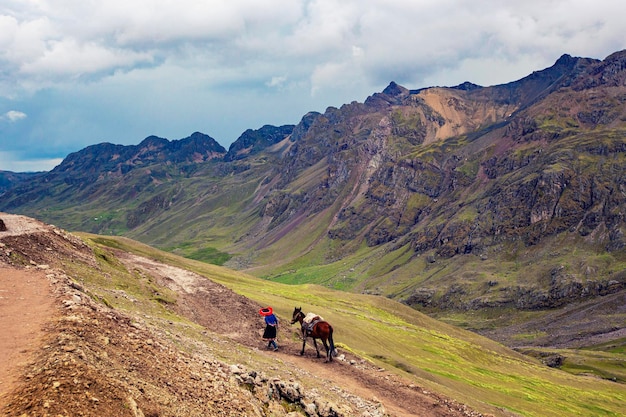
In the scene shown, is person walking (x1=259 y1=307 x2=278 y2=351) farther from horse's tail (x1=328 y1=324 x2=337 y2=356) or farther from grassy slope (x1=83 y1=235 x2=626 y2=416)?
grassy slope (x1=83 y1=235 x2=626 y2=416)

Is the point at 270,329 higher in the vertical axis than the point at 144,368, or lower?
lower

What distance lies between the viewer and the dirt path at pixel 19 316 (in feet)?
61.4

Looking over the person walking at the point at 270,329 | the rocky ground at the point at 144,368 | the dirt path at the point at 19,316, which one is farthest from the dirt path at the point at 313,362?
the dirt path at the point at 19,316

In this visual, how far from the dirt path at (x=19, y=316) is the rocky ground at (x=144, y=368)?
58 millimetres

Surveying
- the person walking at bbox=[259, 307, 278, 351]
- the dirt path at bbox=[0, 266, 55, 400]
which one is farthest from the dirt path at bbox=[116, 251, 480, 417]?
the dirt path at bbox=[0, 266, 55, 400]

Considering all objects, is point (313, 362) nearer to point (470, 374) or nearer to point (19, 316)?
point (19, 316)

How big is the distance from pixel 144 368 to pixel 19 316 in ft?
26.9

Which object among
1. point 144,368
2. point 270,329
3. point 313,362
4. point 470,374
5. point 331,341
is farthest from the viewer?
point 470,374

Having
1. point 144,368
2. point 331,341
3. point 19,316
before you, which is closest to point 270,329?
point 331,341

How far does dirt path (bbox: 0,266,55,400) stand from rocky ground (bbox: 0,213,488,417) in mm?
58

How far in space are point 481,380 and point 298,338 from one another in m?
36.4

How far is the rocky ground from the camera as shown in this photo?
17.3 meters

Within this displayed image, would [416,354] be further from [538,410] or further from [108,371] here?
[108,371]

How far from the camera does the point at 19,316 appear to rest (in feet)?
81.1
